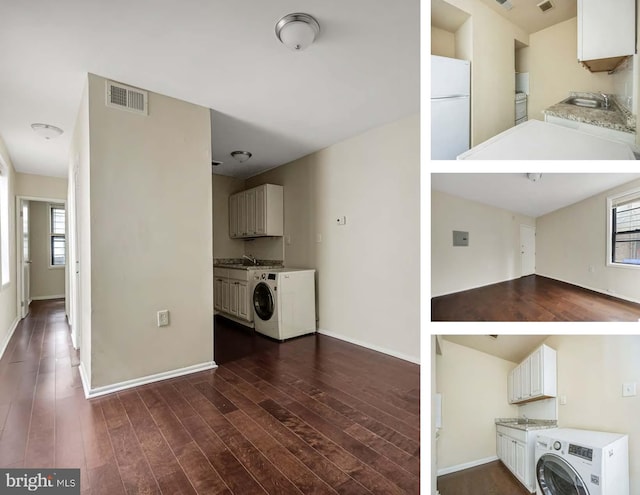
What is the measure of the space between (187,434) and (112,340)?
3.28 ft

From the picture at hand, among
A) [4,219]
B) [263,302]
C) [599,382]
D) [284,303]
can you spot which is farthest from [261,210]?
[599,382]

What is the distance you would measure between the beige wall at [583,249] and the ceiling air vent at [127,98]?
277cm

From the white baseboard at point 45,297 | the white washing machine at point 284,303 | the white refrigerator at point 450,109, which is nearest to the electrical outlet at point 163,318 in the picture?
the white washing machine at point 284,303

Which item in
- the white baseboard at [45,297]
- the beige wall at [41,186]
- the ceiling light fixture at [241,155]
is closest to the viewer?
the ceiling light fixture at [241,155]

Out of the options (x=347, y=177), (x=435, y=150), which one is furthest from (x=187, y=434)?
(x=347, y=177)

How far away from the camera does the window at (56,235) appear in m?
6.74

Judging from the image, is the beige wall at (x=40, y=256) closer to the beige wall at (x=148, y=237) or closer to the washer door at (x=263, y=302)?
the washer door at (x=263, y=302)

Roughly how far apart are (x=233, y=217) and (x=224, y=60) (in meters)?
3.32

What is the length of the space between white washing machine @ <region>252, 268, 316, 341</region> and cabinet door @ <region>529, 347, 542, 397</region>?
10.7 feet

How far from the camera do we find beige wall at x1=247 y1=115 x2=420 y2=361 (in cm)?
298

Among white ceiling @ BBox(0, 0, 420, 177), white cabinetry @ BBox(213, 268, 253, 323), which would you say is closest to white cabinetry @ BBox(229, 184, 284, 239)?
white cabinetry @ BBox(213, 268, 253, 323)

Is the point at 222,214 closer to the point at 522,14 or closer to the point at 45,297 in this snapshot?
the point at 45,297

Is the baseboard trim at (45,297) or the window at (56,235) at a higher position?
the window at (56,235)

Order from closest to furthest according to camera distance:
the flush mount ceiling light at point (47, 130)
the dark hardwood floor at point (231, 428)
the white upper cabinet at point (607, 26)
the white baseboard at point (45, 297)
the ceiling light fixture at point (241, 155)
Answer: the white upper cabinet at point (607, 26) < the dark hardwood floor at point (231, 428) < the flush mount ceiling light at point (47, 130) < the ceiling light fixture at point (241, 155) < the white baseboard at point (45, 297)
